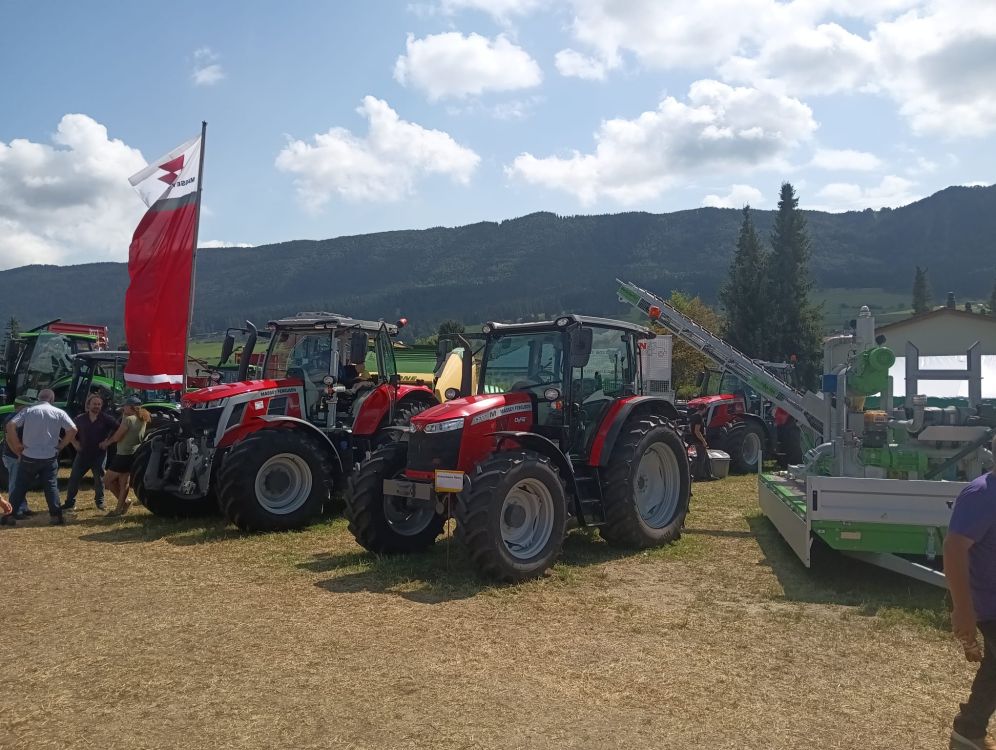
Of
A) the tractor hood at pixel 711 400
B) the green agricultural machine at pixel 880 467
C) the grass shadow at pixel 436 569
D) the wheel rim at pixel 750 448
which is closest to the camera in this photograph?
the green agricultural machine at pixel 880 467

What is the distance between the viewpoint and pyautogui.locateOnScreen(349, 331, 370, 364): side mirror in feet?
30.3

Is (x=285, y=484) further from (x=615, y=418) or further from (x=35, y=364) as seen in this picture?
(x=35, y=364)

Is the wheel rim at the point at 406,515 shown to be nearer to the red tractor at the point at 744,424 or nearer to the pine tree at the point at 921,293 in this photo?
the red tractor at the point at 744,424

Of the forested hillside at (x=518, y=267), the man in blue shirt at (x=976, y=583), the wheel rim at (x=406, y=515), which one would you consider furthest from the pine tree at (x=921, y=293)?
the man in blue shirt at (x=976, y=583)

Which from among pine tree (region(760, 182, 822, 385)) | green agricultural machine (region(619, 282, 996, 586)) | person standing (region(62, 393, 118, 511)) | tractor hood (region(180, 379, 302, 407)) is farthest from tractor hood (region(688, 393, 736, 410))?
pine tree (region(760, 182, 822, 385))

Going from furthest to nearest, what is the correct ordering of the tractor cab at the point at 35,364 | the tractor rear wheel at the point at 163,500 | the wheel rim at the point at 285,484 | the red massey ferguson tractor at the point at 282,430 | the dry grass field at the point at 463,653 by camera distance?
the tractor cab at the point at 35,364
the tractor rear wheel at the point at 163,500
the wheel rim at the point at 285,484
the red massey ferguson tractor at the point at 282,430
the dry grass field at the point at 463,653

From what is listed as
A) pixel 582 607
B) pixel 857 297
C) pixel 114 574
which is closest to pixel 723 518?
pixel 582 607

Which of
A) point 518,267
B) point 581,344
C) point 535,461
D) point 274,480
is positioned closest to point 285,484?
point 274,480

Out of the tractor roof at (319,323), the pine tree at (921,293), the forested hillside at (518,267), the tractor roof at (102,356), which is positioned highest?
the forested hillside at (518,267)

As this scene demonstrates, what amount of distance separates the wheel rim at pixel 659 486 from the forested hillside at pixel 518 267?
84.7 meters

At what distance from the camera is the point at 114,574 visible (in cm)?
695

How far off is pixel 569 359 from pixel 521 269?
113 metres

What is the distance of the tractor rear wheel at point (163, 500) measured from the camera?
9.55 m

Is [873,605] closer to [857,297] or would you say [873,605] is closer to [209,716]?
[209,716]
